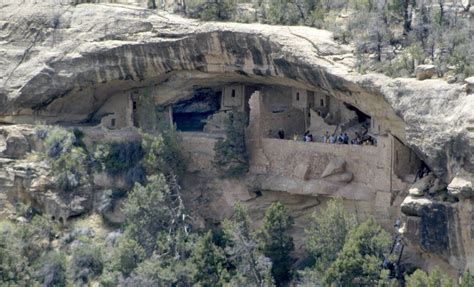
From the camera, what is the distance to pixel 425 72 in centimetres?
3000

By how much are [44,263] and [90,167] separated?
2784 millimetres

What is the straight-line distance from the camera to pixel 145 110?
36000mm

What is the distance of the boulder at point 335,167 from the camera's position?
3231 cm

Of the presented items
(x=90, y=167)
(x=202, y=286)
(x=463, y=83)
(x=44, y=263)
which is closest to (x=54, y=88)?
(x=90, y=167)

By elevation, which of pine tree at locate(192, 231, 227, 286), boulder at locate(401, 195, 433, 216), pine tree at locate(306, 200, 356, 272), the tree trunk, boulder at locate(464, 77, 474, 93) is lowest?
pine tree at locate(192, 231, 227, 286)

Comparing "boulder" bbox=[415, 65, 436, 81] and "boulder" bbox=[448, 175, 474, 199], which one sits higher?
"boulder" bbox=[415, 65, 436, 81]

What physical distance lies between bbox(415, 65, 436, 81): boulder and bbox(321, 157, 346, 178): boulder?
3.15 metres

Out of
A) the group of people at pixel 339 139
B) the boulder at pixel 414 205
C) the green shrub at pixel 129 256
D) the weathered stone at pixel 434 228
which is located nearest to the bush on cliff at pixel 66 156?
the green shrub at pixel 129 256

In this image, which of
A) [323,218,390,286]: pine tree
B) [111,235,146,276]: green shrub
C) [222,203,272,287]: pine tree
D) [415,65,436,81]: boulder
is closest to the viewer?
[415,65,436,81]: boulder

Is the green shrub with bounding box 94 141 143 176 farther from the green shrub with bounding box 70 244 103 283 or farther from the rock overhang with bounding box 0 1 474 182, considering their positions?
the green shrub with bounding box 70 244 103 283

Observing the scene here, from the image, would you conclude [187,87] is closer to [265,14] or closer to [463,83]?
[265,14]

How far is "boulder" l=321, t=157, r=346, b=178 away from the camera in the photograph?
32312 millimetres

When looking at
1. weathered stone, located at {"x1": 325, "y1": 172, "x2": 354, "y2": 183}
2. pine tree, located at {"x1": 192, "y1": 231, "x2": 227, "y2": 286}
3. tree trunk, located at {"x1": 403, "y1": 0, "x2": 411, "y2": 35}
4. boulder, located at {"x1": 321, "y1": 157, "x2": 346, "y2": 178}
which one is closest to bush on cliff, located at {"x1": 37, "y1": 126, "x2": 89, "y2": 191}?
pine tree, located at {"x1": 192, "y1": 231, "x2": 227, "y2": 286}

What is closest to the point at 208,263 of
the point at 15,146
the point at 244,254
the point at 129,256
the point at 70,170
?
the point at 244,254
